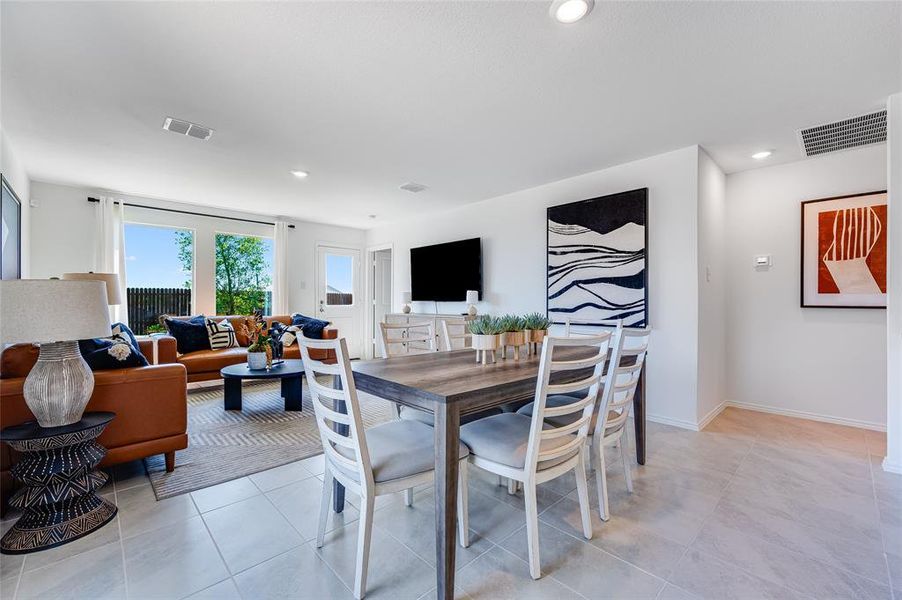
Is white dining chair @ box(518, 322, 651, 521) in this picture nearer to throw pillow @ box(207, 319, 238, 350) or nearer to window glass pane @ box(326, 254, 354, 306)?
throw pillow @ box(207, 319, 238, 350)

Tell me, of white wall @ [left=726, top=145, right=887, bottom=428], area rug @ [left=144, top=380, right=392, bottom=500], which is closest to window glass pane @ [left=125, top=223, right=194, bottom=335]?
area rug @ [left=144, top=380, right=392, bottom=500]

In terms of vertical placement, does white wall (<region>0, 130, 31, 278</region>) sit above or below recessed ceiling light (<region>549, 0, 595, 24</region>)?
below

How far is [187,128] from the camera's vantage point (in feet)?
9.49

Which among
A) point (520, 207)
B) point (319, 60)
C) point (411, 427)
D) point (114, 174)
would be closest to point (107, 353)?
point (411, 427)

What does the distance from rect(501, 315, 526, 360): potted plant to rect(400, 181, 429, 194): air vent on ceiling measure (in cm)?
277

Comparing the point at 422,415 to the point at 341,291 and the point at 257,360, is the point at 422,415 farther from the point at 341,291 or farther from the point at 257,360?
the point at 341,291

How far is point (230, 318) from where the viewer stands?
518 centimetres

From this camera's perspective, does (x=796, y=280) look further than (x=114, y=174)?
No

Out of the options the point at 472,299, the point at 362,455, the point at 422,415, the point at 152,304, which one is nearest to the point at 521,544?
the point at 422,415

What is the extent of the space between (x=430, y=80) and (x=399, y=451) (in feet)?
6.83

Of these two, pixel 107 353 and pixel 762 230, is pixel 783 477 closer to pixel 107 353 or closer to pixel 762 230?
pixel 762 230

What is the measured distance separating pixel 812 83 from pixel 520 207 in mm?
2715

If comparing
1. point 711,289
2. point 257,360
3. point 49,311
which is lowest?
point 257,360

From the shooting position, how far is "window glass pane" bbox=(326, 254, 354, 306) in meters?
6.84
